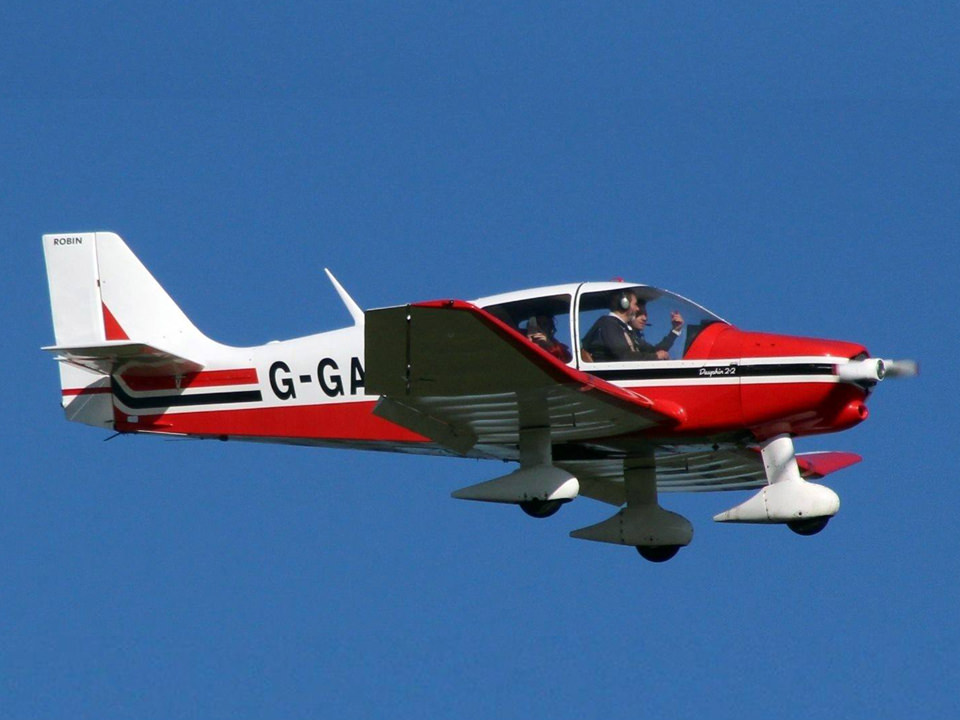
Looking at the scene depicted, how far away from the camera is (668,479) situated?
49.1 ft

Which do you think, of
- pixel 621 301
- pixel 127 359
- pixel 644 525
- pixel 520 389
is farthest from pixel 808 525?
pixel 127 359

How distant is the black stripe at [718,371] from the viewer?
1217 cm

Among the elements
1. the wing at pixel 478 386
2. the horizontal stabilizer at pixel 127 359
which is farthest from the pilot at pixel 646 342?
the horizontal stabilizer at pixel 127 359

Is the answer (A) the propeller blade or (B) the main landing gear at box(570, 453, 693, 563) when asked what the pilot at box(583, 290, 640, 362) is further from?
(A) the propeller blade

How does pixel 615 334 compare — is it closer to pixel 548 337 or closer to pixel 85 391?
pixel 548 337

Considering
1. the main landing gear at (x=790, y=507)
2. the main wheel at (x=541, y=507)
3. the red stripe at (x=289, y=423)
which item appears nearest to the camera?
the main wheel at (x=541, y=507)

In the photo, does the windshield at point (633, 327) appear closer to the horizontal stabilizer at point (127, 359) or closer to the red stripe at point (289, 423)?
the red stripe at point (289, 423)

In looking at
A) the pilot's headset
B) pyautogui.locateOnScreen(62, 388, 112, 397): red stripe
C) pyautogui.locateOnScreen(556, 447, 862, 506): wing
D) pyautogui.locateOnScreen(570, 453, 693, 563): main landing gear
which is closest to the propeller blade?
pyautogui.locateOnScreen(556, 447, 862, 506): wing

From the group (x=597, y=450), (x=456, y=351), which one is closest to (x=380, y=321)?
(x=456, y=351)

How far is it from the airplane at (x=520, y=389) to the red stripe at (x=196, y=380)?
0.04 ft

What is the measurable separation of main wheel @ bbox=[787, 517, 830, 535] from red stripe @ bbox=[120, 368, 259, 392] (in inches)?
195

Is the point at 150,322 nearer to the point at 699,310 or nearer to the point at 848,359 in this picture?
the point at 699,310

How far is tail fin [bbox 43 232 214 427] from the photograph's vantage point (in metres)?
14.3

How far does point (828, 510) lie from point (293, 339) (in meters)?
5.01
